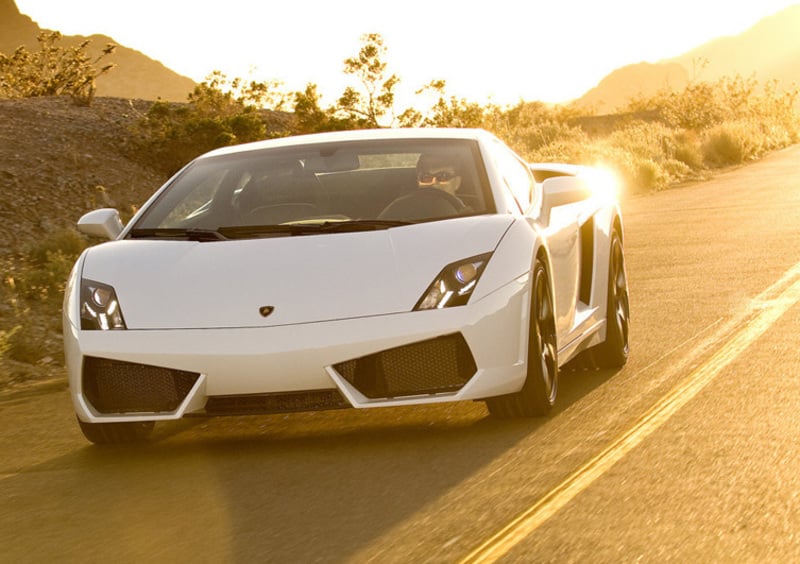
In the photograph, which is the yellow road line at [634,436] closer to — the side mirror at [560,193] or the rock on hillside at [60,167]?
the side mirror at [560,193]

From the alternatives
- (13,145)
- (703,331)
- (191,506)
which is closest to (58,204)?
(13,145)

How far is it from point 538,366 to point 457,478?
1.16 m

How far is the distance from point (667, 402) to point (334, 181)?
2.13 metres

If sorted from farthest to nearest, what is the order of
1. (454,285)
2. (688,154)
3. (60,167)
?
(688,154), (60,167), (454,285)

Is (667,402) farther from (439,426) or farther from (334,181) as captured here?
(334,181)

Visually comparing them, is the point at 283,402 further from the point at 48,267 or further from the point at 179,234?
the point at 48,267

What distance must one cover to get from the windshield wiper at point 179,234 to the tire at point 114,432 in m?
0.90

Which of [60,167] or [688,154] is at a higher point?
[60,167]

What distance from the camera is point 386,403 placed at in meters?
6.35

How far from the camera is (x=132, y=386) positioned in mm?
6488

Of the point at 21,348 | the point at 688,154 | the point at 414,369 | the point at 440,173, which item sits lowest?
the point at 688,154

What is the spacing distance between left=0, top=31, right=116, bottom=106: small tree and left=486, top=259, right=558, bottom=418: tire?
22.5 metres

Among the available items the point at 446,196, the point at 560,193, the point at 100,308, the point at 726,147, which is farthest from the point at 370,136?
the point at 726,147

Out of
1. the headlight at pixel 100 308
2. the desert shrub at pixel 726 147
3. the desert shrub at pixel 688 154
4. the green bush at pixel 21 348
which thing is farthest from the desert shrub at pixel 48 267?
the desert shrub at pixel 726 147
